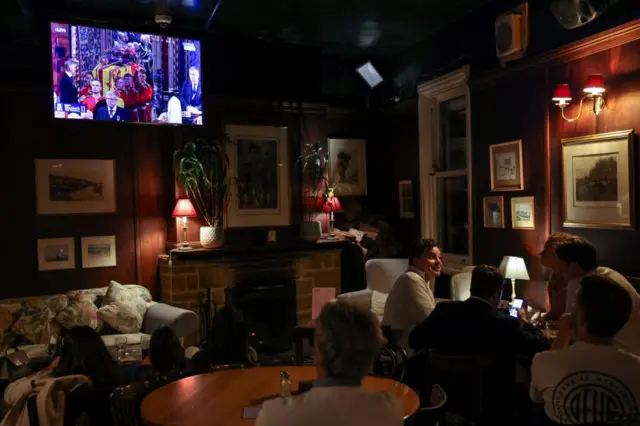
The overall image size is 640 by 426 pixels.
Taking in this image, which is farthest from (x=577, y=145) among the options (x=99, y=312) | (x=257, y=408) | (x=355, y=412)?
(x=99, y=312)

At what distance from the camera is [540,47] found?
470 cm

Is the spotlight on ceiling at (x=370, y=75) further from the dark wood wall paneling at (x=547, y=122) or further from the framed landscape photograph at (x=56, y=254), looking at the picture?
the framed landscape photograph at (x=56, y=254)

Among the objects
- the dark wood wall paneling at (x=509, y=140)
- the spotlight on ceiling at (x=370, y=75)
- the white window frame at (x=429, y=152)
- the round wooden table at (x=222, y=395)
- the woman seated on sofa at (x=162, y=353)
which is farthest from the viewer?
the spotlight on ceiling at (x=370, y=75)

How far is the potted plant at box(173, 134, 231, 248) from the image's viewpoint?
5.62 metres

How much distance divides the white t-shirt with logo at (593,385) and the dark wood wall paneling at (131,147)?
14.4 feet

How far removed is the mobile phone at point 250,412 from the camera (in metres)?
2.24

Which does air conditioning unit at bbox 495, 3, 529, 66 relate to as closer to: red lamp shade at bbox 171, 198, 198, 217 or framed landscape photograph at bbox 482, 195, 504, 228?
framed landscape photograph at bbox 482, 195, 504, 228

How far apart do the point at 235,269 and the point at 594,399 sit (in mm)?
4380

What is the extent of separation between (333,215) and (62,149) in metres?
2.96

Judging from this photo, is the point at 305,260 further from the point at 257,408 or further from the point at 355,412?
the point at 355,412

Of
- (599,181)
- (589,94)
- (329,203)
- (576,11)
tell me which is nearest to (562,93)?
(589,94)

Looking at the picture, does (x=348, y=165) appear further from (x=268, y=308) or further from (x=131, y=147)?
(x=131, y=147)

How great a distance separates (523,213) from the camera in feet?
16.0

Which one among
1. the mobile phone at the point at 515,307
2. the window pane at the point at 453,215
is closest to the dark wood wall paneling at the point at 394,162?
the window pane at the point at 453,215
